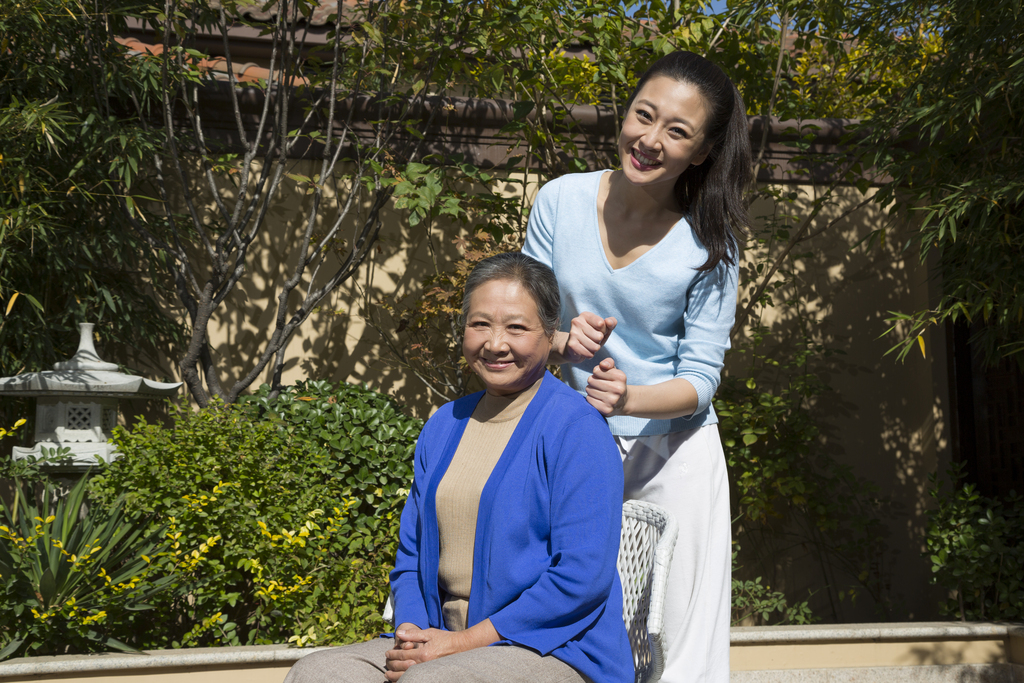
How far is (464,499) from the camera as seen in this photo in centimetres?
150

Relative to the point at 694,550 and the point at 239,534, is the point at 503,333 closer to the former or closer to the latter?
the point at 694,550

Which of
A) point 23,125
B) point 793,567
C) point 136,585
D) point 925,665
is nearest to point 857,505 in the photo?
point 793,567

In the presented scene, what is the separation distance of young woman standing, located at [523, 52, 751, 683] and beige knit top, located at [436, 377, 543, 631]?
0.18 metres

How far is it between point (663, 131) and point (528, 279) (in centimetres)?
41

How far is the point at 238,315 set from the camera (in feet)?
13.5

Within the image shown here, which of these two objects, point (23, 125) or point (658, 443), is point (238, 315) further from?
point (658, 443)

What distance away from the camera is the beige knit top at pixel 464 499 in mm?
1488

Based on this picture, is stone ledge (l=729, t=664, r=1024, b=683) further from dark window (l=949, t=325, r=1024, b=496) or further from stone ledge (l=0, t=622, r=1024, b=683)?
dark window (l=949, t=325, r=1024, b=496)

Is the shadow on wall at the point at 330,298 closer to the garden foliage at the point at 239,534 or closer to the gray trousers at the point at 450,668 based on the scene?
the garden foliage at the point at 239,534

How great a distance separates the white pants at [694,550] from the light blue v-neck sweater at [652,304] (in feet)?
0.18

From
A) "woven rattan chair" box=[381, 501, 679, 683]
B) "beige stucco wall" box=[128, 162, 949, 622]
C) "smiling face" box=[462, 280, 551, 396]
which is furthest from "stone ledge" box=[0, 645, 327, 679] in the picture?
"smiling face" box=[462, 280, 551, 396]

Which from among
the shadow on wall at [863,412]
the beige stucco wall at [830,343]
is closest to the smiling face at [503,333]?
the beige stucco wall at [830,343]

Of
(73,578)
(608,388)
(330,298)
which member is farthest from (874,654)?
(73,578)

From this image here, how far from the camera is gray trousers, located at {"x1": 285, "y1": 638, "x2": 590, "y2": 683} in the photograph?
4.19 ft
